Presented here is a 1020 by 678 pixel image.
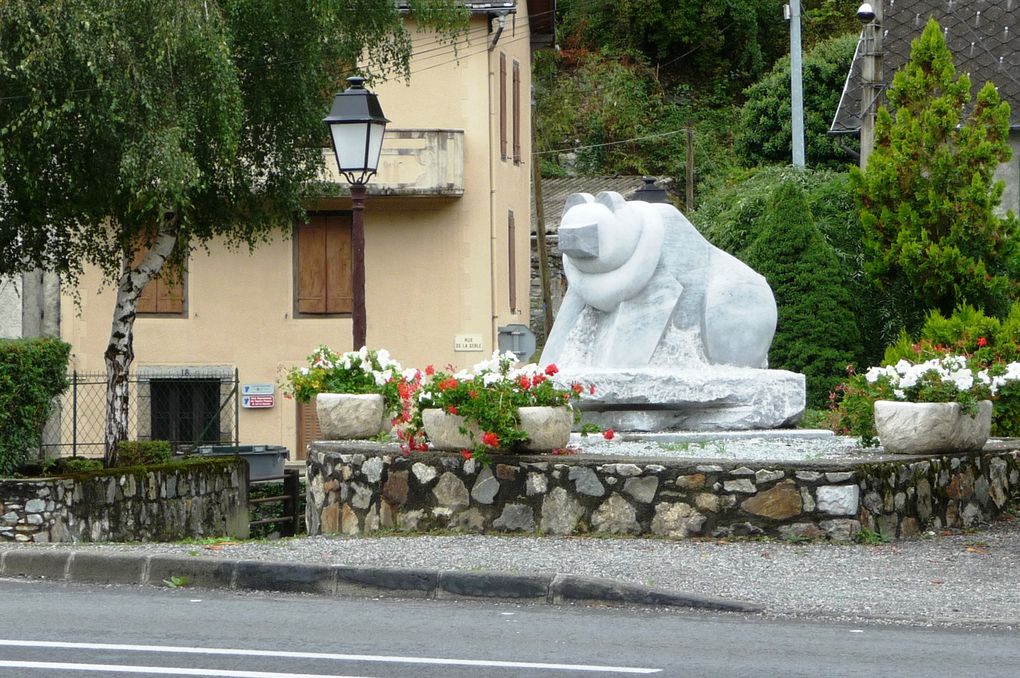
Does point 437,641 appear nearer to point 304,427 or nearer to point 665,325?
point 665,325

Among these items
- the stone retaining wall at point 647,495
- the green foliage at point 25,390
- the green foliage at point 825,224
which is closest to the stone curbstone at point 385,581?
the stone retaining wall at point 647,495

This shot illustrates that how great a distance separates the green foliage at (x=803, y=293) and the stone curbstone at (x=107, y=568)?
473 inches

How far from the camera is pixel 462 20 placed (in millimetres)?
19531

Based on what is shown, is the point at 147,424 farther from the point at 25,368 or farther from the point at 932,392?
the point at 932,392

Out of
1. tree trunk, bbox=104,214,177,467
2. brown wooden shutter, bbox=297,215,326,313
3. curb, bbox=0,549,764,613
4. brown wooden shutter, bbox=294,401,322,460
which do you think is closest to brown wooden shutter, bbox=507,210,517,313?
brown wooden shutter, bbox=297,215,326,313

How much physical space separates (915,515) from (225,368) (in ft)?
62.6

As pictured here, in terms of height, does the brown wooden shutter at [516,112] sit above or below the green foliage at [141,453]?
above

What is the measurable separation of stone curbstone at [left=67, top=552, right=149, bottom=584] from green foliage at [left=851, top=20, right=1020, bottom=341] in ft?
41.9

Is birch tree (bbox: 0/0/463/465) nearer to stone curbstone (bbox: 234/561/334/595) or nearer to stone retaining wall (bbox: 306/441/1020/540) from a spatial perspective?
stone retaining wall (bbox: 306/441/1020/540)

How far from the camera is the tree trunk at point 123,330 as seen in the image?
57.6 feet

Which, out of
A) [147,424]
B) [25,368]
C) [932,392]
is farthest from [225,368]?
[932,392]

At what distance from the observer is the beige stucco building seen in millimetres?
29125

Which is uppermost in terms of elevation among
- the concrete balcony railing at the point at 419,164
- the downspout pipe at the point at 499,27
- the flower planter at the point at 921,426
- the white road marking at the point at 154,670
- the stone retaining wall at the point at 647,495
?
the downspout pipe at the point at 499,27

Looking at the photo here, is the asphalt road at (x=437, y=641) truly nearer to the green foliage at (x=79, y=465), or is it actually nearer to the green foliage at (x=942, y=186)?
the green foliage at (x=79, y=465)
